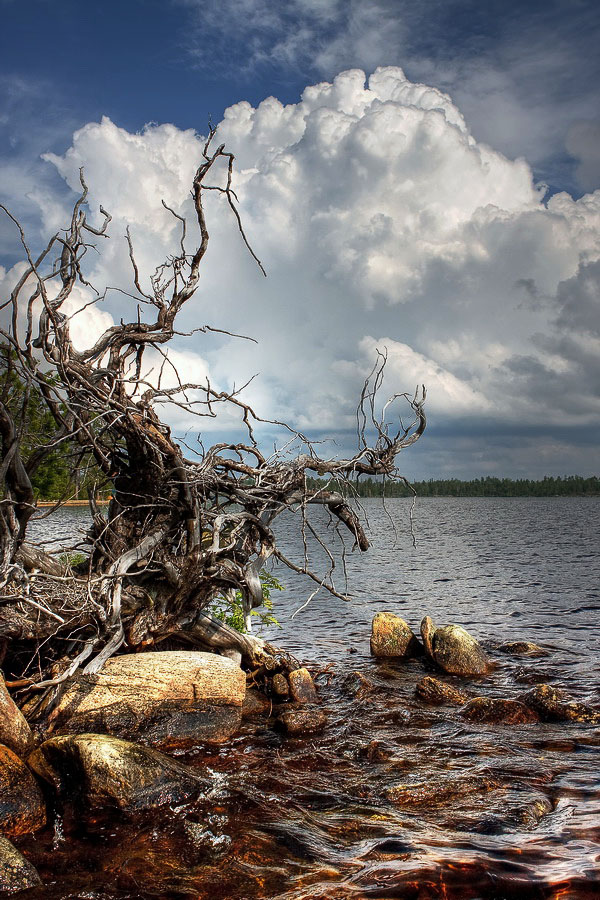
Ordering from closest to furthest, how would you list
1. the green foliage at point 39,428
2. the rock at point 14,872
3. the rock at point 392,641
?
1. the rock at point 14,872
2. the green foliage at point 39,428
3. the rock at point 392,641

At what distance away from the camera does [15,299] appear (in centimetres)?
731

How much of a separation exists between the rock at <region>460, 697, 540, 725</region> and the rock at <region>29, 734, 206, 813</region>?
17.7ft

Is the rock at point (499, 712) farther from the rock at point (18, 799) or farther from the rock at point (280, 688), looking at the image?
the rock at point (18, 799)

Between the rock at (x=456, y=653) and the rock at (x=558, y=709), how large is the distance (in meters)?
2.79

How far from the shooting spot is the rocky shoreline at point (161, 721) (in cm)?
678

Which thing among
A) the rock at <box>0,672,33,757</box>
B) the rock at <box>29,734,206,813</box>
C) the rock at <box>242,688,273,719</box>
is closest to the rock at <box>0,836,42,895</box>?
the rock at <box>29,734,206,813</box>

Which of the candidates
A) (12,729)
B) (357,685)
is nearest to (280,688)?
(357,685)

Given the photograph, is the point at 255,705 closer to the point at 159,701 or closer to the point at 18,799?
the point at 159,701

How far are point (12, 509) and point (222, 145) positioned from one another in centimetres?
558

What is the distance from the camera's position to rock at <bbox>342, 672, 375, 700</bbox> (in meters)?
12.1

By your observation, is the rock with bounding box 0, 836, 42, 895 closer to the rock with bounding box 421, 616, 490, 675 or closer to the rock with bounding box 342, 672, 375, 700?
the rock with bounding box 342, 672, 375, 700

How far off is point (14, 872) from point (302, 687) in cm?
658

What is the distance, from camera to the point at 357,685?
40.7 ft

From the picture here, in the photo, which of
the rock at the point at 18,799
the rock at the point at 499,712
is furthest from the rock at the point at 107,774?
the rock at the point at 499,712
